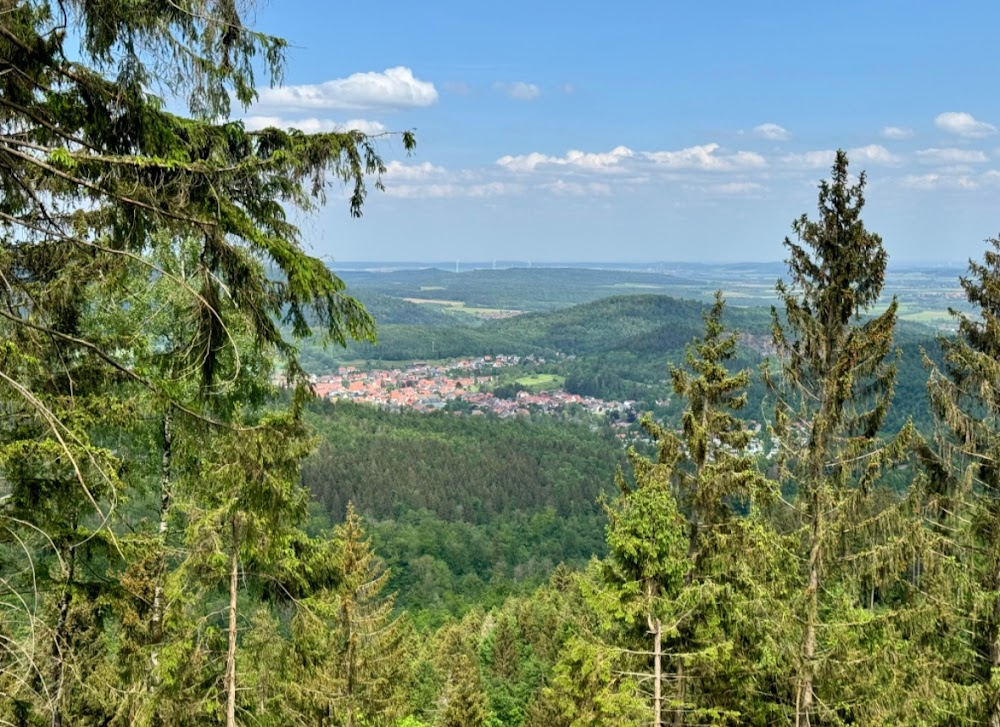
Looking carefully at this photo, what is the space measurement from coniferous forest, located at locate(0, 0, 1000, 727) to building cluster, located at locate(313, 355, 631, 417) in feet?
361

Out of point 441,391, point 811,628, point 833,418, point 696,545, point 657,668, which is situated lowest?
point 441,391

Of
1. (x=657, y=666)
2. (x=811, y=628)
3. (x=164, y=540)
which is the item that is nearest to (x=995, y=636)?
(x=811, y=628)

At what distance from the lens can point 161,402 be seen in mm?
3502

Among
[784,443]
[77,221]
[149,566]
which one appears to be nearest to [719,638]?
[784,443]

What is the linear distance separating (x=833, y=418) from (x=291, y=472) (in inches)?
216

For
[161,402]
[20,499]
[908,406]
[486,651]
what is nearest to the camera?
[161,402]

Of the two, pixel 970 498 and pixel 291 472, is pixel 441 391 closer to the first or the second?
pixel 970 498

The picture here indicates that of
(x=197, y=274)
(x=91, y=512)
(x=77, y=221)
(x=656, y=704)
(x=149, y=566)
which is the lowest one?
(x=656, y=704)

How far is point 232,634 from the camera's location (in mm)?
7246

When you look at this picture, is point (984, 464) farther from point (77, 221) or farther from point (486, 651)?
point (486, 651)

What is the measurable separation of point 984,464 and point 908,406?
91.5 meters

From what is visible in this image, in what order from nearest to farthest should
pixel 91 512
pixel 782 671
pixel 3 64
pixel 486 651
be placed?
pixel 3 64 → pixel 91 512 → pixel 782 671 → pixel 486 651

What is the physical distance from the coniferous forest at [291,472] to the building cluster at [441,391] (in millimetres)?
110009

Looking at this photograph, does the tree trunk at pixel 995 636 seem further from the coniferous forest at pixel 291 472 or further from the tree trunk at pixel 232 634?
the tree trunk at pixel 232 634
